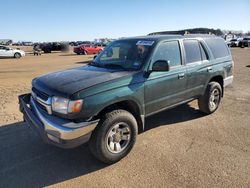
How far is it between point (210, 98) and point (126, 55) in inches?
95.2

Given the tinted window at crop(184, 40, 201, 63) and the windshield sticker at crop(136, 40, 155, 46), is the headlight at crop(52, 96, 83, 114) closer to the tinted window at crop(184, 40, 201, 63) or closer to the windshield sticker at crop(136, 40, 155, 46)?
the windshield sticker at crop(136, 40, 155, 46)

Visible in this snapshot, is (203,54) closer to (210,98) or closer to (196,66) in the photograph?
(196,66)

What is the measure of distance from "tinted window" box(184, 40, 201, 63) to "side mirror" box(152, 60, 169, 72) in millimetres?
1144

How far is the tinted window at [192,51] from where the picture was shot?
15.6 feet

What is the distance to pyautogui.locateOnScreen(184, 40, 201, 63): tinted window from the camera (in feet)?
15.6

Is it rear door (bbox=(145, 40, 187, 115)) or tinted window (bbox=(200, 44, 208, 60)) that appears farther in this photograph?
tinted window (bbox=(200, 44, 208, 60))

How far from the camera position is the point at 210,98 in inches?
214

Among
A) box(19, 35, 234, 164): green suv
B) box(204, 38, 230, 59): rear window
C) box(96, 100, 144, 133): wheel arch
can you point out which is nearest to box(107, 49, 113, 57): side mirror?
box(19, 35, 234, 164): green suv

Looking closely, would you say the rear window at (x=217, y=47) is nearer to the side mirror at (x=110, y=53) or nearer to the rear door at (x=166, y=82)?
the rear door at (x=166, y=82)

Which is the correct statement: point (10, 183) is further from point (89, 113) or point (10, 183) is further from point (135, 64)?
point (135, 64)

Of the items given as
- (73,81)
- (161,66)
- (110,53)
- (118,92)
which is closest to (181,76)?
(161,66)

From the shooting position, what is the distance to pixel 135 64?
3994 mm

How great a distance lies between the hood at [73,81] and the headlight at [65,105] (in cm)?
8

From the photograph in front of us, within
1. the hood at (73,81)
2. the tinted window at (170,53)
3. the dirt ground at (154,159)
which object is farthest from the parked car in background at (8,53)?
the tinted window at (170,53)
